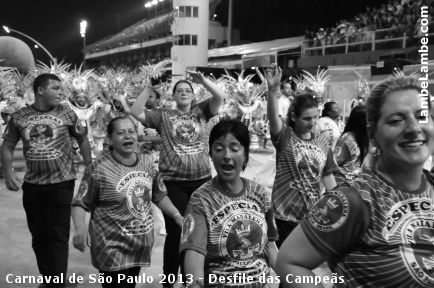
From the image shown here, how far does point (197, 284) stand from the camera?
2141 mm

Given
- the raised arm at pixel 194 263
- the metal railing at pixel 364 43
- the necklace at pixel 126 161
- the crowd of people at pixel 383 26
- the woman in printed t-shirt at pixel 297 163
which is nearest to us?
the raised arm at pixel 194 263

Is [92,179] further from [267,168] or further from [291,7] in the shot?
[291,7]

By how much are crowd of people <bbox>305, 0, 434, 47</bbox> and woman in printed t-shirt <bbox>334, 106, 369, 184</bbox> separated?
13.7m

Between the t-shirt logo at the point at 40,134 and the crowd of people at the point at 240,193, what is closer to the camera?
the crowd of people at the point at 240,193

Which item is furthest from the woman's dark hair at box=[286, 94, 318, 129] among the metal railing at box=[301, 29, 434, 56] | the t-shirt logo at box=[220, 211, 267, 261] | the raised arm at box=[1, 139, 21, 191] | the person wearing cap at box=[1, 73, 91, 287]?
the metal railing at box=[301, 29, 434, 56]

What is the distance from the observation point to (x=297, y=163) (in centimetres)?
379

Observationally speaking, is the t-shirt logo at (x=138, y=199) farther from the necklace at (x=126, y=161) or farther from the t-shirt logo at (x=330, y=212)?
the t-shirt logo at (x=330, y=212)

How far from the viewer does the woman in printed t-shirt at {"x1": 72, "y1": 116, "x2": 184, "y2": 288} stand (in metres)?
3.27

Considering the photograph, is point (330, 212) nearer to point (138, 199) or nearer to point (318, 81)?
point (138, 199)

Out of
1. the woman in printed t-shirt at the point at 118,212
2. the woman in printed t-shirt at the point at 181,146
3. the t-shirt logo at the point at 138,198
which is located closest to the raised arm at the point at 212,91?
the woman in printed t-shirt at the point at 181,146

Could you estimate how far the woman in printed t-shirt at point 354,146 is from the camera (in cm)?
413

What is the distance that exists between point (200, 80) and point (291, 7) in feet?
129

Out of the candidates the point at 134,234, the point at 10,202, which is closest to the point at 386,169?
the point at 134,234

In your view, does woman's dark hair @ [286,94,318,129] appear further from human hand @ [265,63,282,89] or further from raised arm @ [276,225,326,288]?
raised arm @ [276,225,326,288]
